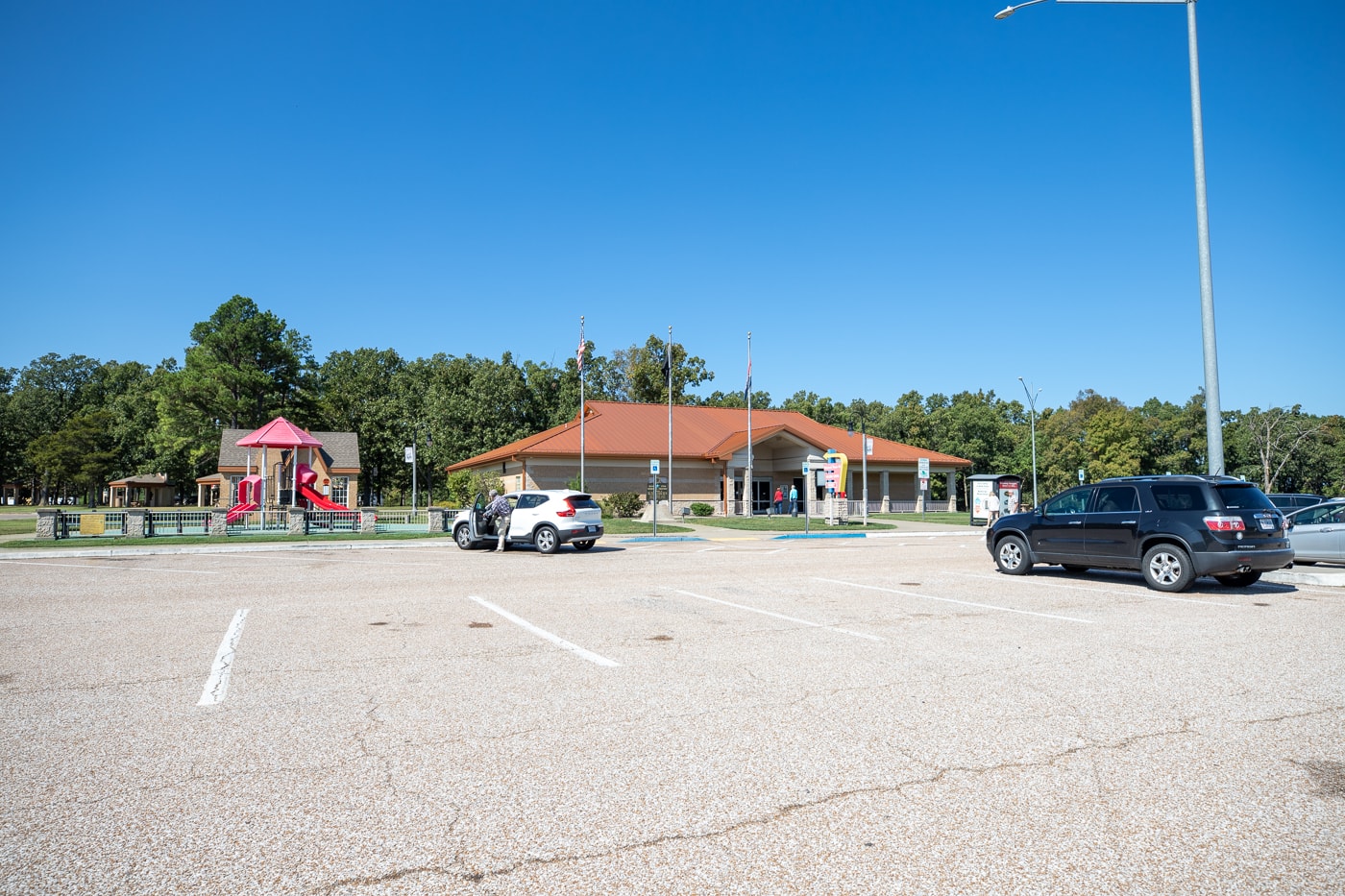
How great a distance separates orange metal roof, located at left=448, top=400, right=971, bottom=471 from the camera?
45.3 metres

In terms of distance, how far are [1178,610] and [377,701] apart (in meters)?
9.65

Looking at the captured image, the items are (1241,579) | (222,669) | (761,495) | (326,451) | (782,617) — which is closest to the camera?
(222,669)

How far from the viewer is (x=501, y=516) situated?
854 inches

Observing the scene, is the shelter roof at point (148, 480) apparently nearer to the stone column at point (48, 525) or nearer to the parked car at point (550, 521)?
the stone column at point (48, 525)

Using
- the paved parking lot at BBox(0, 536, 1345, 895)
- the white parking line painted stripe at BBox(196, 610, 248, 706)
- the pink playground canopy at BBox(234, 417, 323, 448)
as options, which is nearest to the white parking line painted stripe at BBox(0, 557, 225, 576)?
the paved parking lot at BBox(0, 536, 1345, 895)

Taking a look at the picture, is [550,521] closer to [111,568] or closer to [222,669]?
[111,568]

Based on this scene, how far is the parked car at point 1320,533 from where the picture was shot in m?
15.2

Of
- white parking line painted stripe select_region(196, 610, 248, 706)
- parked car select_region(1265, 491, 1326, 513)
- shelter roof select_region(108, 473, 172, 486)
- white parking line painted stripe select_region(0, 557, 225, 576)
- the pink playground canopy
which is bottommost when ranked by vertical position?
white parking line painted stripe select_region(0, 557, 225, 576)

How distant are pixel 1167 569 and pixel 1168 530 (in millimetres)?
587

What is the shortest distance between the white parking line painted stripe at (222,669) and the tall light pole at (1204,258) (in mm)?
15952

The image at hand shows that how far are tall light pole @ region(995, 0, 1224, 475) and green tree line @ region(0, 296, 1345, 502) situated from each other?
139 ft

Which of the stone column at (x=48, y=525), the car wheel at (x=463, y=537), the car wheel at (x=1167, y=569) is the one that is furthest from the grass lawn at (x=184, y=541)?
the car wheel at (x=1167, y=569)

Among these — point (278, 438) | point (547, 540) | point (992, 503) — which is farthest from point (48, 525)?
point (992, 503)

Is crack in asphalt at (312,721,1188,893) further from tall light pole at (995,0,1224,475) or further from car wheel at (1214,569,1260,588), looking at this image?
tall light pole at (995,0,1224,475)
